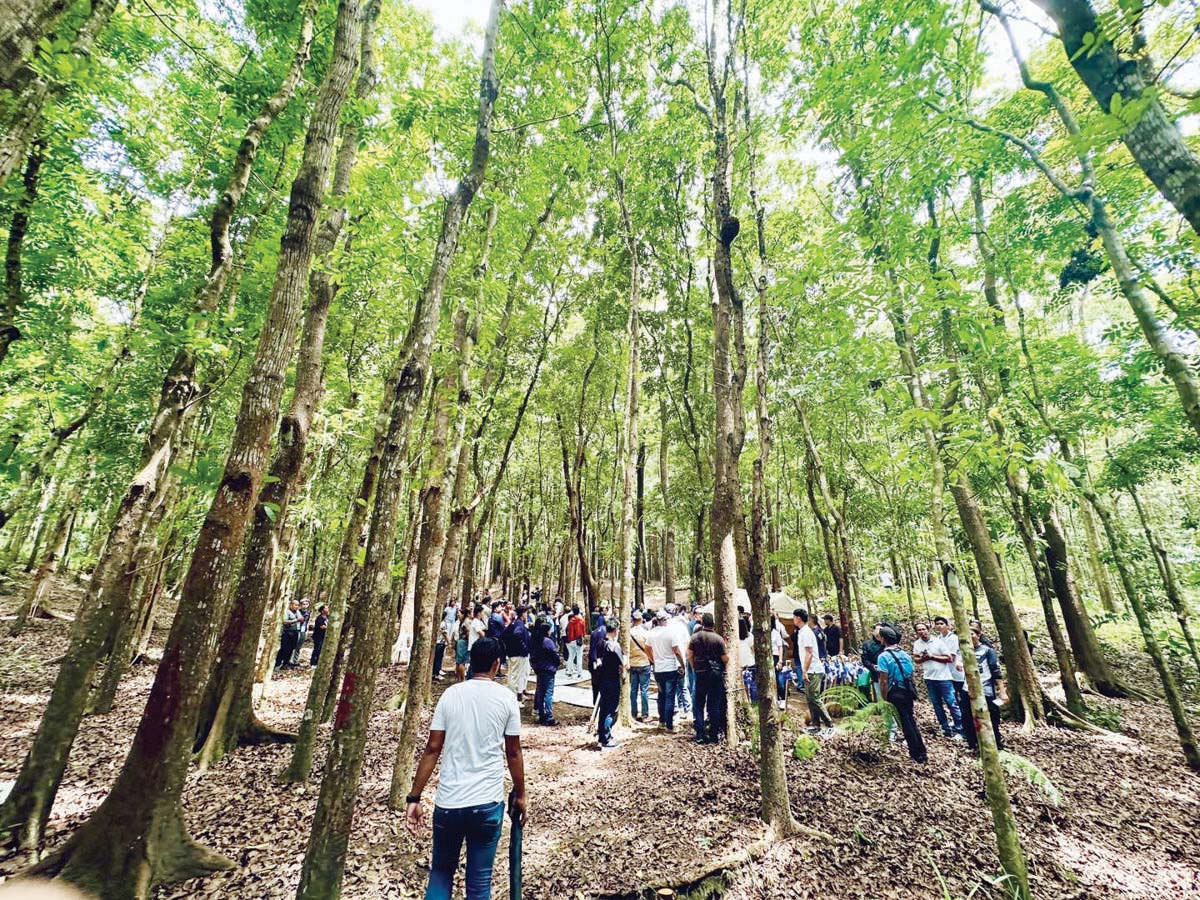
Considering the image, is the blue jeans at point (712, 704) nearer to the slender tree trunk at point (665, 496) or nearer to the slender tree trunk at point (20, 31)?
the slender tree trunk at point (20, 31)

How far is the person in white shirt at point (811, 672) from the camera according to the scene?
9.25 meters

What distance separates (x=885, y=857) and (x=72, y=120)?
11108mm

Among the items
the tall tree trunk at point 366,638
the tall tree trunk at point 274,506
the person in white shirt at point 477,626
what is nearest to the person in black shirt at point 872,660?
the person in white shirt at point 477,626

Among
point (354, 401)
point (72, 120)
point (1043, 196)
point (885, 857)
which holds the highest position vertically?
point (1043, 196)

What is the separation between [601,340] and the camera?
18109 mm

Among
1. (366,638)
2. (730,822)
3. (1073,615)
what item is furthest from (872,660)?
(366,638)

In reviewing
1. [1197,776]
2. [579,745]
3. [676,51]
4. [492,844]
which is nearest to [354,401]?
[579,745]

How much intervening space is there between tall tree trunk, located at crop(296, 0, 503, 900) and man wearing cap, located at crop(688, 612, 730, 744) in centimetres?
597

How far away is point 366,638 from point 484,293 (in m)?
5.88

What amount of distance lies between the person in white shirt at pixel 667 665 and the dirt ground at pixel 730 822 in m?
0.87

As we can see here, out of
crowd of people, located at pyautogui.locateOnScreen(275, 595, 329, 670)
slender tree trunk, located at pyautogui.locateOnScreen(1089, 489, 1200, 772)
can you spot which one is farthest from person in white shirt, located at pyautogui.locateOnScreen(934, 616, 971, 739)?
crowd of people, located at pyautogui.locateOnScreen(275, 595, 329, 670)

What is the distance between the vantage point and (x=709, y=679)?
865 cm

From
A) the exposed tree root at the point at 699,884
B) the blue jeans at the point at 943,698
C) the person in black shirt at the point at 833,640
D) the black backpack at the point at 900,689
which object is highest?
the person in black shirt at the point at 833,640

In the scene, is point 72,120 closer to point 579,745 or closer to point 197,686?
point 197,686
